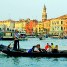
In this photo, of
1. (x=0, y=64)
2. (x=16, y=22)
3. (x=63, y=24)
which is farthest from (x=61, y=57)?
(x=16, y=22)

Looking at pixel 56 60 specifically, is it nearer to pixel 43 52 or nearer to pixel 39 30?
pixel 43 52

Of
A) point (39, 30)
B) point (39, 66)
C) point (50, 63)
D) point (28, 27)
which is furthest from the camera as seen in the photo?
point (28, 27)

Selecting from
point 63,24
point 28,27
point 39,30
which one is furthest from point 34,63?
point 28,27

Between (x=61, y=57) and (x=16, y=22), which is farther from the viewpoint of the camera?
(x=16, y=22)

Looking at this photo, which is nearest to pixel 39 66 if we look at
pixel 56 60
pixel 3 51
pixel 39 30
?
pixel 56 60

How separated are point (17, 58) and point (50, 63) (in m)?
3.12

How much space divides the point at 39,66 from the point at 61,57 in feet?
12.5

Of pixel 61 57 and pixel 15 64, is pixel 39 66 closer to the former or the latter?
pixel 15 64

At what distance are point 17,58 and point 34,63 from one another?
2488mm

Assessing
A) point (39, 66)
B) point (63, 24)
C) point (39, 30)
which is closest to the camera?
point (39, 66)

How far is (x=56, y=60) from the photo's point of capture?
2520 cm

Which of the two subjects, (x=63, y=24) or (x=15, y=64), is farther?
(x=63, y=24)

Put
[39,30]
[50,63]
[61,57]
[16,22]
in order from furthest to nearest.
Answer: [16,22] → [39,30] → [61,57] → [50,63]

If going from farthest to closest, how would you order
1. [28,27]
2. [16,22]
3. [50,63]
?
[16,22] < [28,27] < [50,63]
